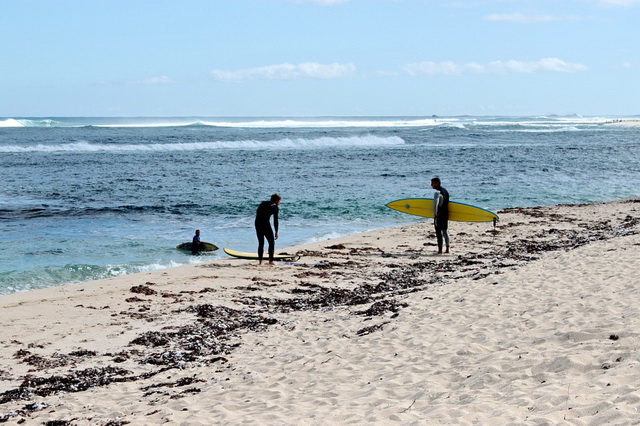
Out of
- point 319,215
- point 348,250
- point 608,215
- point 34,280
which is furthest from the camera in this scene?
point 319,215

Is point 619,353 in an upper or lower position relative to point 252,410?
upper

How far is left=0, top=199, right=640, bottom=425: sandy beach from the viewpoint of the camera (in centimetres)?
585

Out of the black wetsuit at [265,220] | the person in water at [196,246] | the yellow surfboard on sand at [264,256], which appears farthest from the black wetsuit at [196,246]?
the black wetsuit at [265,220]

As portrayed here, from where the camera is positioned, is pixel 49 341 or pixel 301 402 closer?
pixel 301 402

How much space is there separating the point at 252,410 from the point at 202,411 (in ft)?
1.58

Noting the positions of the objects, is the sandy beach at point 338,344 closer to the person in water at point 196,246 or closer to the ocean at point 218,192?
the person in water at point 196,246

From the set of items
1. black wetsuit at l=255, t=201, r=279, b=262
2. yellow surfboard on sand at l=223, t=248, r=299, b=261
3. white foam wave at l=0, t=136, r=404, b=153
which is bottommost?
yellow surfboard on sand at l=223, t=248, r=299, b=261

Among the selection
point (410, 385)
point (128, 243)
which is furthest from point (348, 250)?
point (410, 385)

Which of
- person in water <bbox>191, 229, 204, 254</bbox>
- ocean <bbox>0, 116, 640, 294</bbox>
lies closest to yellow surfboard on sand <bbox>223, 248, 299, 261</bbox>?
ocean <bbox>0, 116, 640, 294</bbox>

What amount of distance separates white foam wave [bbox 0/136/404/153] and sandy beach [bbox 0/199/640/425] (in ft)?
165

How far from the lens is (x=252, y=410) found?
618 centimetres

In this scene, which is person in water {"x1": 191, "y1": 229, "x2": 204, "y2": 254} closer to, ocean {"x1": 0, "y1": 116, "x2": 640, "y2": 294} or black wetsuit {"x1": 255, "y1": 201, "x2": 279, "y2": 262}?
ocean {"x1": 0, "y1": 116, "x2": 640, "y2": 294}

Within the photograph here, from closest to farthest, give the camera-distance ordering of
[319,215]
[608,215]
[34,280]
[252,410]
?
[252,410] < [34,280] < [608,215] < [319,215]

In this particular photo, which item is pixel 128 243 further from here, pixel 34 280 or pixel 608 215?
pixel 608 215
